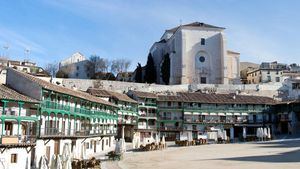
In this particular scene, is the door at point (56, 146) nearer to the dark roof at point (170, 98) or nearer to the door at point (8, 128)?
the door at point (8, 128)

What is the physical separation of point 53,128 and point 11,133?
6133mm

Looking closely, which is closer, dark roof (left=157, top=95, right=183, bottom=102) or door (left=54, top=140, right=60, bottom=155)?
door (left=54, top=140, right=60, bottom=155)

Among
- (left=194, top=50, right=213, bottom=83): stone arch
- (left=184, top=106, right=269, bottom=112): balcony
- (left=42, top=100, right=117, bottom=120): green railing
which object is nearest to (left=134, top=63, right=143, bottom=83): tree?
(left=194, top=50, right=213, bottom=83): stone arch

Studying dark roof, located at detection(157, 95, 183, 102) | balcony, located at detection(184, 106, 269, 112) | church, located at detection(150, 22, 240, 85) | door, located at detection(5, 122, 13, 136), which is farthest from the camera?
church, located at detection(150, 22, 240, 85)

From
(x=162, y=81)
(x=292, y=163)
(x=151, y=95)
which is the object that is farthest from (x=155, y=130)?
(x=292, y=163)

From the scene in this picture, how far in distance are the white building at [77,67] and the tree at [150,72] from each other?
17.9 meters

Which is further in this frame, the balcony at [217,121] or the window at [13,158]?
the balcony at [217,121]

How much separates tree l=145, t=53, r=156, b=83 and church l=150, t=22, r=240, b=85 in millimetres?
2407

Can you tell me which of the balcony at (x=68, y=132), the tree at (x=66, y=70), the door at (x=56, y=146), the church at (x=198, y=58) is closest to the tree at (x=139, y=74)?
the church at (x=198, y=58)

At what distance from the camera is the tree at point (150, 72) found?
111 metres

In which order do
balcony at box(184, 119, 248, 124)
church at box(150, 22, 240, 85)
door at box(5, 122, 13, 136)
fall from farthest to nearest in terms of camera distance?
church at box(150, 22, 240, 85)
balcony at box(184, 119, 248, 124)
door at box(5, 122, 13, 136)

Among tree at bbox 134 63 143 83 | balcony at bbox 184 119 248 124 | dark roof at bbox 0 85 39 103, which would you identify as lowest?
balcony at bbox 184 119 248 124

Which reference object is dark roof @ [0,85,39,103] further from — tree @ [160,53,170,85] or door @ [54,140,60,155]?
tree @ [160,53,170,85]

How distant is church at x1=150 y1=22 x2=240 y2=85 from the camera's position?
350 ft
